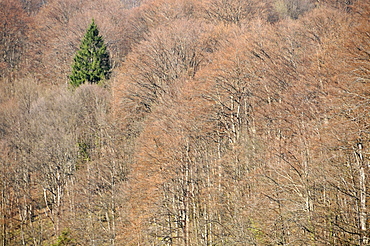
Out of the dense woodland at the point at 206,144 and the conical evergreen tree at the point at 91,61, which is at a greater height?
the conical evergreen tree at the point at 91,61

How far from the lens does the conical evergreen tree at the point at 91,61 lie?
140 feet

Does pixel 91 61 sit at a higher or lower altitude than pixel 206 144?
higher

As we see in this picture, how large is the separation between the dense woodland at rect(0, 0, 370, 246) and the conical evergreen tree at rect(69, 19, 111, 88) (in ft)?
7.08

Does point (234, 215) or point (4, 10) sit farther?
point (4, 10)

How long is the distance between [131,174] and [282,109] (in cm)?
1047

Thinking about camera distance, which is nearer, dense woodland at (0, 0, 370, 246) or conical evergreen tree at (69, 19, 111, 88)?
dense woodland at (0, 0, 370, 246)

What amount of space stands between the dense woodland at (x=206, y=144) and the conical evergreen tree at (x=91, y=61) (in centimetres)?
216

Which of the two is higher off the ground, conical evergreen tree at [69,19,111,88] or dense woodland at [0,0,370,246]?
conical evergreen tree at [69,19,111,88]

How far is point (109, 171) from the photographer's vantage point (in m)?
27.3

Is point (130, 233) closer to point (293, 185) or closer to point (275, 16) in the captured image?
point (293, 185)

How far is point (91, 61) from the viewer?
45.4 meters

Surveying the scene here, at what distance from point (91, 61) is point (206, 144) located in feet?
83.7

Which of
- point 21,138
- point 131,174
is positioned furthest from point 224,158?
point 21,138

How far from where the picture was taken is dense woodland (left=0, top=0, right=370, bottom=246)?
16438mm
